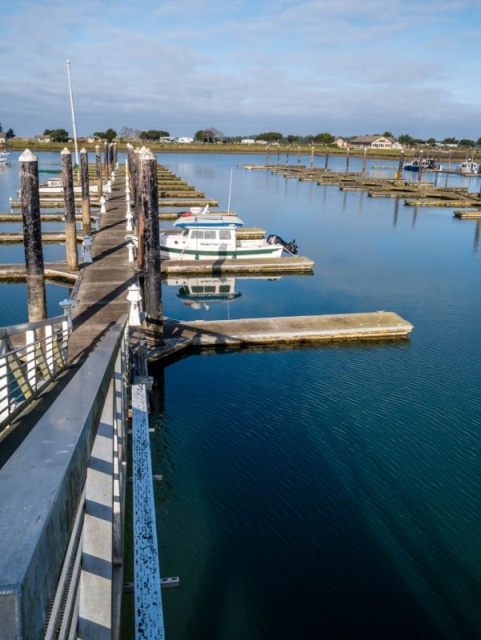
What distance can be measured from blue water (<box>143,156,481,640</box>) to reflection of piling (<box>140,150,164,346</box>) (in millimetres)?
1641

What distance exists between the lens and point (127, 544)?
8.28 metres

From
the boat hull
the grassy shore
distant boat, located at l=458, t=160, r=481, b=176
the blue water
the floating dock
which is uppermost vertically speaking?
the grassy shore

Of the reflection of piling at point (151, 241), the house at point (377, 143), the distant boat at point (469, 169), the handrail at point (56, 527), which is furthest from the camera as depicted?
the house at point (377, 143)

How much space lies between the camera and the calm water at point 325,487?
24.0ft

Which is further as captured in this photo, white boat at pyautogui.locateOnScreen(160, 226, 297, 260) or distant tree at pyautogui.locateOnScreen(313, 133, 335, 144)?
distant tree at pyautogui.locateOnScreen(313, 133, 335, 144)

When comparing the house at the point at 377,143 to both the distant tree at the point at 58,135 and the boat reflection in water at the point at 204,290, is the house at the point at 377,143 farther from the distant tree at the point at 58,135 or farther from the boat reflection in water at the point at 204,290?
the boat reflection in water at the point at 204,290

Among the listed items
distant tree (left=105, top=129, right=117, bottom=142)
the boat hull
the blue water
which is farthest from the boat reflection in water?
distant tree (left=105, top=129, right=117, bottom=142)

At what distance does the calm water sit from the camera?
7309 millimetres

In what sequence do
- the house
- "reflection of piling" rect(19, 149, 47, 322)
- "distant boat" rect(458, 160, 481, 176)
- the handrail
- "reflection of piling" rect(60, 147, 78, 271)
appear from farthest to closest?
1. the house
2. "distant boat" rect(458, 160, 481, 176)
3. "reflection of piling" rect(60, 147, 78, 271)
4. "reflection of piling" rect(19, 149, 47, 322)
5. the handrail

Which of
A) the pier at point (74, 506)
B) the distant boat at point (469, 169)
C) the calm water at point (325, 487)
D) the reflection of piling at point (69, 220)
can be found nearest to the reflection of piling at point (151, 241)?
the calm water at point (325, 487)

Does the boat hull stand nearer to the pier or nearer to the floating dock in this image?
the floating dock

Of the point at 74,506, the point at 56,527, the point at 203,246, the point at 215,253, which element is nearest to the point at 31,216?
the point at 74,506

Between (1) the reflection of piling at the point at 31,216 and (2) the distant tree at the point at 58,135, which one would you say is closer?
Result: (1) the reflection of piling at the point at 31,216

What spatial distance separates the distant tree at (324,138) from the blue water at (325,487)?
591 ft
